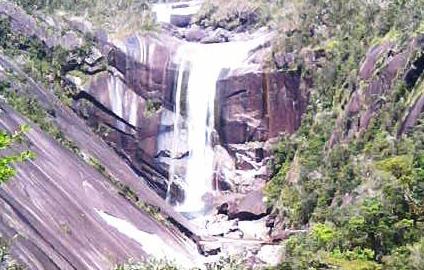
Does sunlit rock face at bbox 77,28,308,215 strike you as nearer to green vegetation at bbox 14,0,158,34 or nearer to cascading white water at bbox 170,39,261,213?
cascading white water at bbox 170,39,261,213

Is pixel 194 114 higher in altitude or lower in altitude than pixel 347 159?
lower

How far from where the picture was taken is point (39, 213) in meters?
24.4

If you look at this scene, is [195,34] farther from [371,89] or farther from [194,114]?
[371,89]

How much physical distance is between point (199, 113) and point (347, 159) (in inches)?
591

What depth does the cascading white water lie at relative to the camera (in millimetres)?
44469

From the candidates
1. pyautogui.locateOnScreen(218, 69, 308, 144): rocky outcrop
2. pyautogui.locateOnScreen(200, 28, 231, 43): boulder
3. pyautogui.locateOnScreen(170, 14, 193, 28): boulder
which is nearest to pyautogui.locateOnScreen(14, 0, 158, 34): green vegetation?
pyautogui.locateOnScreen(170, 14, 193, 28): boulder

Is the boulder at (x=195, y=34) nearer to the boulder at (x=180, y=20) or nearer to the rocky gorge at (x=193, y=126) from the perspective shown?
the rocky gorge at (x=193, y=126)

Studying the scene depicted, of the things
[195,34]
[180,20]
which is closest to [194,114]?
[195,34]

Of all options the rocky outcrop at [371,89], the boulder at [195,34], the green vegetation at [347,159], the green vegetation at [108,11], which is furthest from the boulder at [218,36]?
the rocky outcrop at [371,89]

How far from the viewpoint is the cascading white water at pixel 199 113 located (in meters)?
44.5

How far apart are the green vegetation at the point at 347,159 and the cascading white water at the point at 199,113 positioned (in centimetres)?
374

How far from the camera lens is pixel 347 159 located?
3312 centimetres

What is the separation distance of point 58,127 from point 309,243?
16.4 m

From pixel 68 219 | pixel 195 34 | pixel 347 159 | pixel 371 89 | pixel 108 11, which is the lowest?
pixel 195 34
